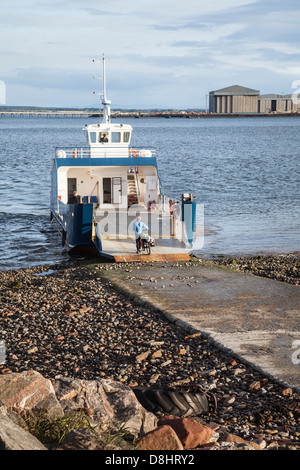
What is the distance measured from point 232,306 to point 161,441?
8797 millimetres

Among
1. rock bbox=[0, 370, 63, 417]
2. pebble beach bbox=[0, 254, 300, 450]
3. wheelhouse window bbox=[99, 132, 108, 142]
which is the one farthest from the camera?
wheelhouse window bbox=[99, 132, 108, 142]

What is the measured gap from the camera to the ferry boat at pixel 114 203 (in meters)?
22.4

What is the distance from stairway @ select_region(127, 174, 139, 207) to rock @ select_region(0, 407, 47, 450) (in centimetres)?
2357

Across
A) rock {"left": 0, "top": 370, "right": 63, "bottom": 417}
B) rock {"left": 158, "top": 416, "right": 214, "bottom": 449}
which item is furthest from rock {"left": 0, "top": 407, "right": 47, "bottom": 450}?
rock {"left": 158, "top": 416, "right": 214, "bottom": 449}

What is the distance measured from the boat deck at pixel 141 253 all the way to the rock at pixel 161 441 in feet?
46.3

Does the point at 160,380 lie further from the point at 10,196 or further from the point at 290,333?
the point at 10,196

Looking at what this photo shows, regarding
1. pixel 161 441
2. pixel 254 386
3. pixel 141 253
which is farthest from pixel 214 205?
pixel 161 441

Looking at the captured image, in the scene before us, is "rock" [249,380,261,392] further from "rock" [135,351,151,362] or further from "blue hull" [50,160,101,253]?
"blue hull" [50,160,101,253]

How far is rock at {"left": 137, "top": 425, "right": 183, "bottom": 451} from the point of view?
20.6 feet

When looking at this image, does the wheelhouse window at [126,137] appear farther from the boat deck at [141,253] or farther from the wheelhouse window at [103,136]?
the boat deck at [141,253]

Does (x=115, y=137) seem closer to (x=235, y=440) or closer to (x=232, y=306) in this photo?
(x=232, y=306)

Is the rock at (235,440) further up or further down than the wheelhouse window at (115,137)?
further down

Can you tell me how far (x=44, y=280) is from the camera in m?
19.1

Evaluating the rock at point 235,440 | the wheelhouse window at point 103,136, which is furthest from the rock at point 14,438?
the wheelhouse window at point 103,136
